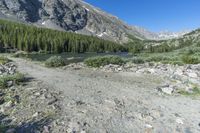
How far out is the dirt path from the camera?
11.0 metres

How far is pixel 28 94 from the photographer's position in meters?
15.6

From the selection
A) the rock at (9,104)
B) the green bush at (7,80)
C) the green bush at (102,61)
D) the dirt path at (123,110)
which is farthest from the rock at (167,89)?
the green bush at (102,61)

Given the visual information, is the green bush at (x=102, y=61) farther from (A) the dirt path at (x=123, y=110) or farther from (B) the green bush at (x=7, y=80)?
(B) the green bush at (x=7, y=80)

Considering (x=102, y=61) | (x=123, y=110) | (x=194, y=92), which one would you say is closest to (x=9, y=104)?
(x=123, y=110)

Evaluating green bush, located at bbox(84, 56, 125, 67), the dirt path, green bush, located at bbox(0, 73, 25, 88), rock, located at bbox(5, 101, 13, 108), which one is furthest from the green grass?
green bush, located at bbox(84, 56, 125, 67)

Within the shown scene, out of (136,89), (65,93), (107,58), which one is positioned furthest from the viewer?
(107,58)

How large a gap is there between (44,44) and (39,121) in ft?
373

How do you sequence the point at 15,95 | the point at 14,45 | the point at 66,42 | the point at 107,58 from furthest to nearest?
the point at 66,42 → the point at 14,45 → the point at 107,58 → the point at 15,95

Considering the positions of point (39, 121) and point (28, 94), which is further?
point (28, 94)

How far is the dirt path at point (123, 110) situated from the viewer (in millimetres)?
11039

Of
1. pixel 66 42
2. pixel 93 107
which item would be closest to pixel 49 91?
pixel 93 107

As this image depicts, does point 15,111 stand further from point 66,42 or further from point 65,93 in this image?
point 66,42

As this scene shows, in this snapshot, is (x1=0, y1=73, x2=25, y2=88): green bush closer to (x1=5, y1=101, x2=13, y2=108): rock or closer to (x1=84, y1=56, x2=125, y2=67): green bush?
(x1=5, y1=101, x2=13, y2=108): rock

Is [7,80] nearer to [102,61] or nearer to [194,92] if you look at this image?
[194,92]
